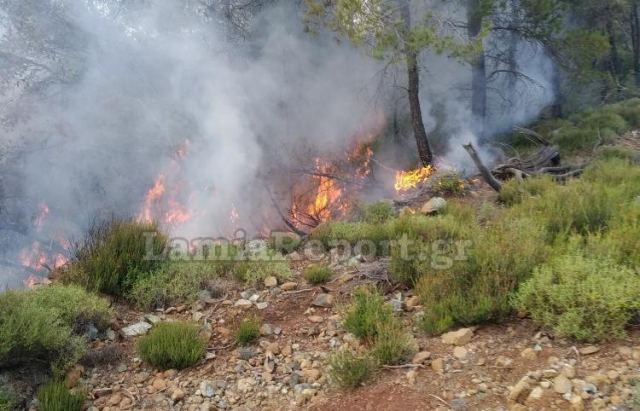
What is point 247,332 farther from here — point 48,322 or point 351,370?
point 48,322

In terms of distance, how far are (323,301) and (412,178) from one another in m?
6.49

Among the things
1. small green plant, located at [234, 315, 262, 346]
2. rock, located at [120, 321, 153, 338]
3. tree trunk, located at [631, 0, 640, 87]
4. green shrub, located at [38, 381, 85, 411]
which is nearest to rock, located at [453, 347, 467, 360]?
small green plant, located at [234, 315, 262, 346]

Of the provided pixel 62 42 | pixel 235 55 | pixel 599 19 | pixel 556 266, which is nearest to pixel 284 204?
pixel 235 55

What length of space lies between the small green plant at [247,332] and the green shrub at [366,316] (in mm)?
762

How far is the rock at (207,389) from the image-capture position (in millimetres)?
3633

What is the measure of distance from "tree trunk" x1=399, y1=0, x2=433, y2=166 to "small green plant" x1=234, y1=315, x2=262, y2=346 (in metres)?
5.99

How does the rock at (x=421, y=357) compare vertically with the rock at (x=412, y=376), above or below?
Answer: above

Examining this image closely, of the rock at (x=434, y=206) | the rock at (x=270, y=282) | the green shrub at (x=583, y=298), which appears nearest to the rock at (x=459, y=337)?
the green shrub at (x=583, y=298)

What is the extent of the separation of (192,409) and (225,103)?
9079mm

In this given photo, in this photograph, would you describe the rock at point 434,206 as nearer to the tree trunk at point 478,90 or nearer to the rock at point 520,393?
the rock at point 520,393

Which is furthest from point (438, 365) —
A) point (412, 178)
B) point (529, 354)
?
point (412, 178)

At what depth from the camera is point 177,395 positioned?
3619 mm

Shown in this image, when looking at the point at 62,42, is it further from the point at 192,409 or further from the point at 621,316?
the point at 621,316

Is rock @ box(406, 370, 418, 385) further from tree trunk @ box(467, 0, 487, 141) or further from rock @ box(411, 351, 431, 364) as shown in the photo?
tree trunk @ box(467, 0, 487, 141)
